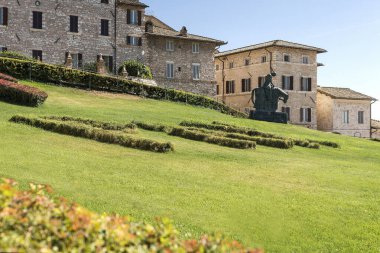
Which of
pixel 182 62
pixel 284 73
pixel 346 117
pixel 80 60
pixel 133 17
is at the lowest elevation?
pixel 346 117

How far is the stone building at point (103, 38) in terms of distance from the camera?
48.0m

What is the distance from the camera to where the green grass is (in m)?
10.2

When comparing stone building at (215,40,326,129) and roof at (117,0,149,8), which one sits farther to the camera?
stone building at (215,40,326,129)

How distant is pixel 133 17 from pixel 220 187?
42.5m

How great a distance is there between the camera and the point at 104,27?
2044 inches

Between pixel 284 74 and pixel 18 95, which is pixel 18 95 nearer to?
pixel 18 95

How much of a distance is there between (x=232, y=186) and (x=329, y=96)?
170 ft

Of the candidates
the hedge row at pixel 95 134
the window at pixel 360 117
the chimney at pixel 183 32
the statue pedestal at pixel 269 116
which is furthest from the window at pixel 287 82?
Result: the hedge row at pixel 95 134

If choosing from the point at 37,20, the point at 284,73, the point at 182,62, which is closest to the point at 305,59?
the point at 284,73

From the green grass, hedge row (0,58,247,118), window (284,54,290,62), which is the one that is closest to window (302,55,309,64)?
window (284,54,290,62)

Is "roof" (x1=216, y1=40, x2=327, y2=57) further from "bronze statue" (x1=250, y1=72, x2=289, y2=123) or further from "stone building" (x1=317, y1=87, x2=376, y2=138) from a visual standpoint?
"bronze statue" (x1=250, y1=72, x2=289, y2=123)

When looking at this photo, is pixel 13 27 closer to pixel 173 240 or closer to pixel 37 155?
pixel 37 155

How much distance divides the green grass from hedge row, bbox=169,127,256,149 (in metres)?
0.63

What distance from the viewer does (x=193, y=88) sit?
185 feet
